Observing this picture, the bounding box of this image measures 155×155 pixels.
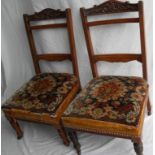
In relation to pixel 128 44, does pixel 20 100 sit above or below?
below

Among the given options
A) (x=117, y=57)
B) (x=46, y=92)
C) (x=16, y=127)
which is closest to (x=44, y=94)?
(x=46, y=92)

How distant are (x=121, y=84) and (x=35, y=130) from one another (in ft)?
2.64

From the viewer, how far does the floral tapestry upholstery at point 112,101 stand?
120 cm

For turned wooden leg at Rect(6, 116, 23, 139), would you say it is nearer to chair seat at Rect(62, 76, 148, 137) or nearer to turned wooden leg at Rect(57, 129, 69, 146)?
turned wooden leg at Rect(57, 129, 69, 146)

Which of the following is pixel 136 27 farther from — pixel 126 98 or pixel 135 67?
pixel 126 98

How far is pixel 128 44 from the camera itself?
5.00 ft

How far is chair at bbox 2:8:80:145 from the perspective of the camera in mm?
1423

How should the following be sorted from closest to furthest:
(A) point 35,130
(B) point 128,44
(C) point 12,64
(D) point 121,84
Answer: (D) point 121,84, (B) point 128,44, (A) point 35,130, (C) point 12,64

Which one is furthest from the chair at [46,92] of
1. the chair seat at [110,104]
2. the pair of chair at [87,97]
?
the chair seat at [110,104]

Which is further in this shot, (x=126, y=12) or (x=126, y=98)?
(x=126, y=12)

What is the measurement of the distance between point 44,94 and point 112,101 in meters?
0.46

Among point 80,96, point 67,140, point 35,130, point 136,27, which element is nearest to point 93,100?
point 80,96

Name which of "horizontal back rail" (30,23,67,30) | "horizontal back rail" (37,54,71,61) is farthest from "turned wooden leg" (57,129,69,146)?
"horizontal back rail" (30,23,67,30)

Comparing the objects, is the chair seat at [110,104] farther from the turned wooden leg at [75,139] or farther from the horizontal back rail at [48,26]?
the horizontal back rail at [48,26]
